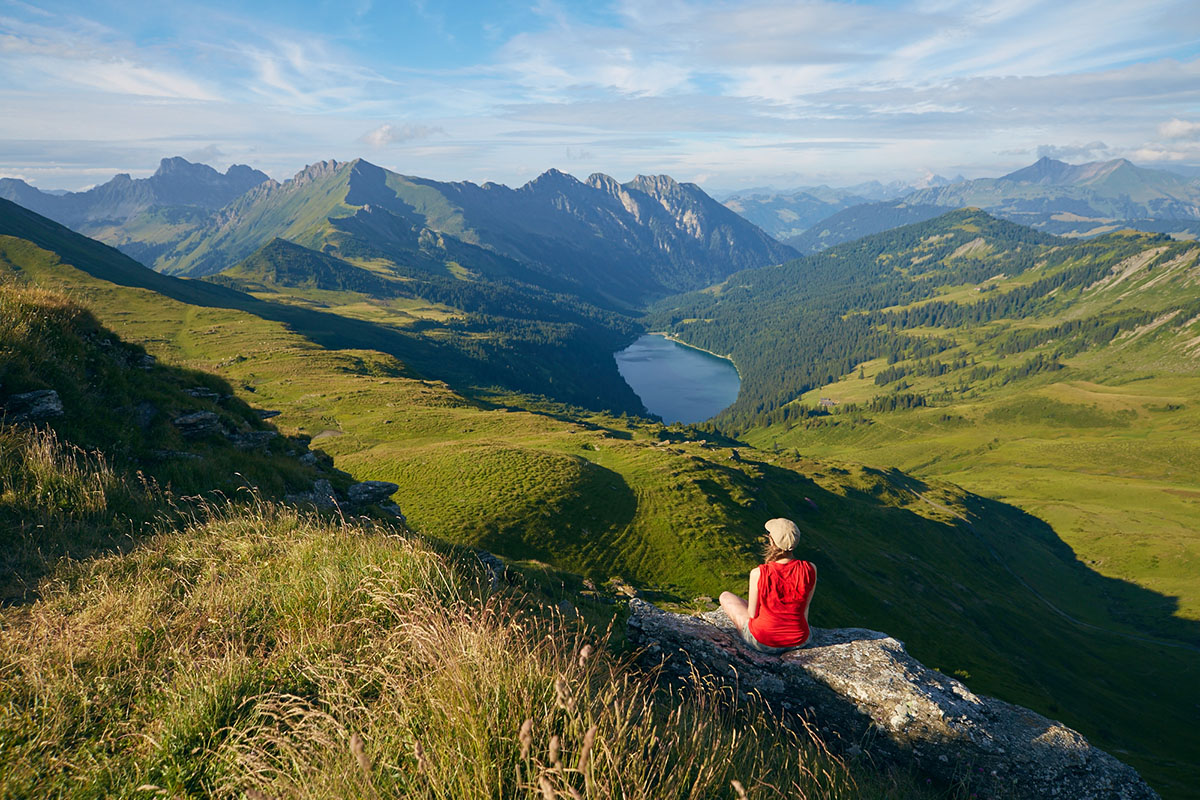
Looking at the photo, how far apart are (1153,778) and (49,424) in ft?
183

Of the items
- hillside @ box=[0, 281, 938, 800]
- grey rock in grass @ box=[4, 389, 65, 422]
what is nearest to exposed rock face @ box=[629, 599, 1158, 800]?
hillside @ box=[0, 281, 938, 800]

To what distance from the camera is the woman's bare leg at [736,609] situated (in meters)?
10.4

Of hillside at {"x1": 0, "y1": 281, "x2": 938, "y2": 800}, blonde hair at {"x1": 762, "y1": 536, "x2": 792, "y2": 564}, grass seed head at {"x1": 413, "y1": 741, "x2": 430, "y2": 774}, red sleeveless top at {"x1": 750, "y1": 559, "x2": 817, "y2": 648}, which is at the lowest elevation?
red sleeveless top at {"x1": 750, "y1": 559, "x2": 817, "y2": 648}

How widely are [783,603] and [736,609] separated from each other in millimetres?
1189

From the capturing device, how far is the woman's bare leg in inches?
409

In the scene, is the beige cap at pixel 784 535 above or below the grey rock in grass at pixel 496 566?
above

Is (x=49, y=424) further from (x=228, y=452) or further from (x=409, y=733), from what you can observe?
(x=409, y=733)

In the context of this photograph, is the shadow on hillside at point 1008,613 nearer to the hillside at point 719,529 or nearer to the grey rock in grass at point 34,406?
the hillside at point 719,529

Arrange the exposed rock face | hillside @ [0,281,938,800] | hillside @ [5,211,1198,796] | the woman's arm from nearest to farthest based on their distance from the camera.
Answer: hillside @ [0,281,938,800], the exposed rock face, the woman's arm, hillside @ [5,211,1198,796]

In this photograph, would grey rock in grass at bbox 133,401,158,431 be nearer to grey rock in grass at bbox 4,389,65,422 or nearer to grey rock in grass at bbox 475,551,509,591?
grey rock in grass at bbox 4,389,65,422

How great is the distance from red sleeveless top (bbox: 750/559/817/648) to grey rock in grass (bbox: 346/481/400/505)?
16.9 m

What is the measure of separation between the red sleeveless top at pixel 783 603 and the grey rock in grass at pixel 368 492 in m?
16.9

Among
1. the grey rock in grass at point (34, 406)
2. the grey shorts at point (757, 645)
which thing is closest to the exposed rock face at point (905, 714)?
the grey shorts at point (757, 645)

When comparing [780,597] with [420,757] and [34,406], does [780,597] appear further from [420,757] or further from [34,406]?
[34,406]
